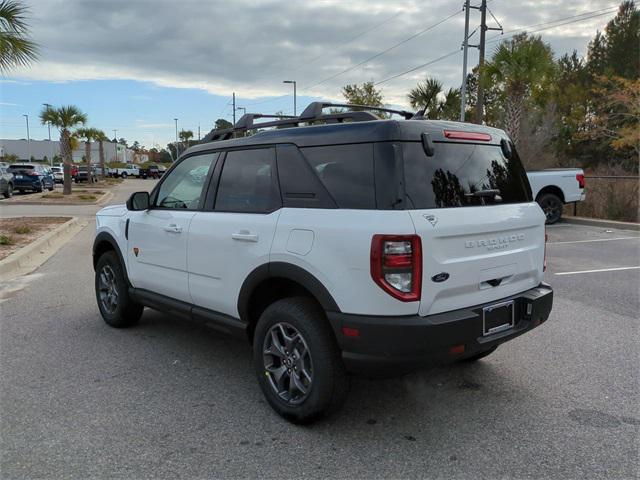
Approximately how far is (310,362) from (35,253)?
28.4 feet

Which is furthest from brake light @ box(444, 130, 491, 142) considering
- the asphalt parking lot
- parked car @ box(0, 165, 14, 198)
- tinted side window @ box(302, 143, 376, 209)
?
parked car @ box(0, 165, 14, 198)

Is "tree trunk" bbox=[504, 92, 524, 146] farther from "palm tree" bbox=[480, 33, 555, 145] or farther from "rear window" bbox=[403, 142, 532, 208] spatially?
"rear window" bbox=[403, 142, 532, 208]

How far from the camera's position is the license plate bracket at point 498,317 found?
3.17 meters

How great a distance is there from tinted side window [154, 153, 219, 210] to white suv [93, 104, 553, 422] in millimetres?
41

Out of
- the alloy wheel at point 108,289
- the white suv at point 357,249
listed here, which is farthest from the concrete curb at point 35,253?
the white suv at point 357,249

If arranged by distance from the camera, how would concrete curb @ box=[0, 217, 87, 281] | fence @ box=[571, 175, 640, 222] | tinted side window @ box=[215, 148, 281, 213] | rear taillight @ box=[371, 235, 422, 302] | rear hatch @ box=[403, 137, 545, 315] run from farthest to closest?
fence @ box=[571, 175, 640, 222], concrete curb @ box=[0, 217, 87, 281], tinted side window @ box=[215, 148, 281, 213], rear hatch @ box=[403, 137, 545, 315], rear taillight @ box=[371, 235, 422, 302]

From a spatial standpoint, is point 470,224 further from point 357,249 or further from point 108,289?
point 108,289

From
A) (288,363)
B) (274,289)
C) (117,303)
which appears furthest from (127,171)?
(288,363)

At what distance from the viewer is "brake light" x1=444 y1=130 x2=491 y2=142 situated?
10.9 feet

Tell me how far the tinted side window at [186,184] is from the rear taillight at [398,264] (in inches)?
75.4

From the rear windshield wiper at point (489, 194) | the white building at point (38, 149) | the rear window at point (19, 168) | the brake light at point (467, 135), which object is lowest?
the rear windshield wiper at point (489, 194)

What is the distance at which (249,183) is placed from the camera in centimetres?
380

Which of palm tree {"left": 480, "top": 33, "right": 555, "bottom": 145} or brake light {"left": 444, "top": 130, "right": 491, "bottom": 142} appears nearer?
brake light {"left": 444, "top": 130, "right": 491, "bottom": 142}

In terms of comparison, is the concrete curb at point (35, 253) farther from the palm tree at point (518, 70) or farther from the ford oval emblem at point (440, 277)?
the palm tree at point (518, 70)
